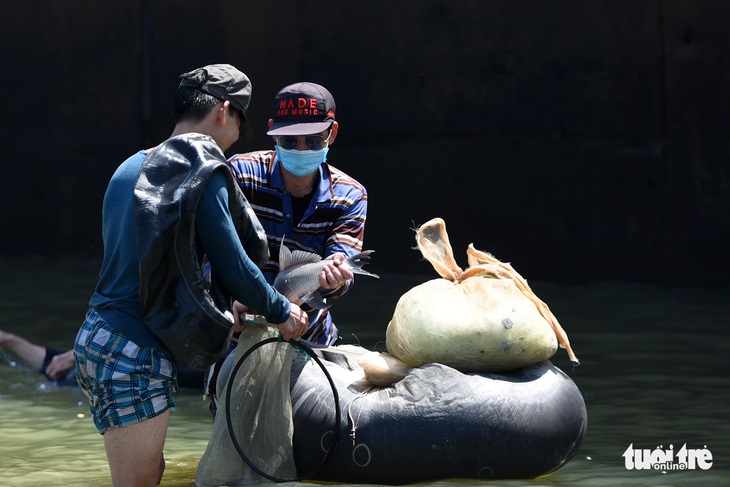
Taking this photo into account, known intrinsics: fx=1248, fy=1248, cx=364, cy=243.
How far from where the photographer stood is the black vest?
3.89 meters

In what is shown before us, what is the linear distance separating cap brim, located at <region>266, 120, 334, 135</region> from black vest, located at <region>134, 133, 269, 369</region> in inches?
34.3

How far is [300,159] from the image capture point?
4957mm

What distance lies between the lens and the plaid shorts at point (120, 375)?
3963 millimetres

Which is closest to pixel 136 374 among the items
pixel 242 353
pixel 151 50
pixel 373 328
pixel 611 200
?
pixel 242 353

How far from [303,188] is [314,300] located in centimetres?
61

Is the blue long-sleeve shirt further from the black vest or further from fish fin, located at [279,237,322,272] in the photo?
fish fin, located at [279,237,322,272]

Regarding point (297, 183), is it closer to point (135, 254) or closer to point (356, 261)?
point (356, 261)

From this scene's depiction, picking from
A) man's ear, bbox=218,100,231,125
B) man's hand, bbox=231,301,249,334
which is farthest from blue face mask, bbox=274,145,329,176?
man's ear, bbox=218,100,231,125

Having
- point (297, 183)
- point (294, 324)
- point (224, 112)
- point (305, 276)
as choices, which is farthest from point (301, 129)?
point (294, 324)

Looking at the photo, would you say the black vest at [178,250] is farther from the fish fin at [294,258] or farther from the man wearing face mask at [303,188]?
the man wearing face mask at [303,188]

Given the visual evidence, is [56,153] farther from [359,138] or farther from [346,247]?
[346,247]

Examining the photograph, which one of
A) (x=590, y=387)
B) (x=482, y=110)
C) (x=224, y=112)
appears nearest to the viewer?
(x=224, y=112)

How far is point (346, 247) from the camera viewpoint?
16.3 ft

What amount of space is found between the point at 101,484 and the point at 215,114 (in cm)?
177
